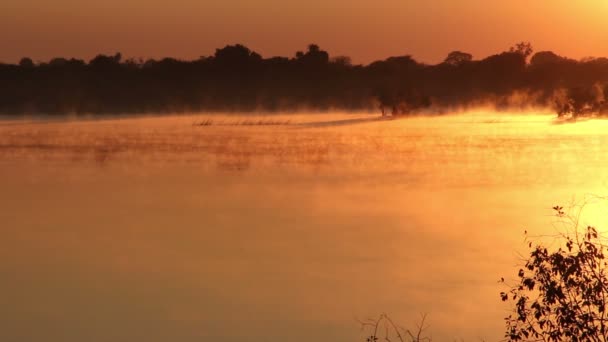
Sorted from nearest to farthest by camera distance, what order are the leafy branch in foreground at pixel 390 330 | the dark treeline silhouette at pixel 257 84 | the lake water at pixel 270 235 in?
the leafy branch in foreground at pixel 390 330, the lake water at pixel 270 235, the dark treeline silhouette at pixel 257 84

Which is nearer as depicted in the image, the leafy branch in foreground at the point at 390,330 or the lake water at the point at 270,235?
the leafy branch in foreground at the point at 390,330

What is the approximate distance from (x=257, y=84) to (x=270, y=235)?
73791mm

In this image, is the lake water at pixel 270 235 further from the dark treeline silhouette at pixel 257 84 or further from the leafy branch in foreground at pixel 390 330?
the dark treeline silhouette at pixel 257 84

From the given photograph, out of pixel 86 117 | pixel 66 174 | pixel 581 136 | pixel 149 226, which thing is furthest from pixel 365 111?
pixel 149 226

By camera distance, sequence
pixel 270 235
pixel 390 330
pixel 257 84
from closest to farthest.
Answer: pixel 390 330 → pixel 270 235 → pixel 257 84

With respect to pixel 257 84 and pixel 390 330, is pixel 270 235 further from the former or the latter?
pixel 257 84

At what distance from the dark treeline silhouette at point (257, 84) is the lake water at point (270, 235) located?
A: 46.8 m

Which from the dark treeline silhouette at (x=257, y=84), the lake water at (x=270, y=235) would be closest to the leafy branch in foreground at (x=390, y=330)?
the lake water at (x=270, y=235)

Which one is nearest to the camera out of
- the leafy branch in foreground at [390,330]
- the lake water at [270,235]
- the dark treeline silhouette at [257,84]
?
the leafy branch in foreground at [390,330]

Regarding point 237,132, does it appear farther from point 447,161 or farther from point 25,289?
point 25,289

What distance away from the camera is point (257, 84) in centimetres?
9100

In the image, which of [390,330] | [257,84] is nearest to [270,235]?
[390,330]

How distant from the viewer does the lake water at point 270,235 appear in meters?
11.5

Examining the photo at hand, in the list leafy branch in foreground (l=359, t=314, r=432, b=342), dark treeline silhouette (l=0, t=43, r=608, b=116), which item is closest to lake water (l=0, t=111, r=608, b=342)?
leafy branch in foreground (l=359, t=314, r=432, b=342)
